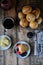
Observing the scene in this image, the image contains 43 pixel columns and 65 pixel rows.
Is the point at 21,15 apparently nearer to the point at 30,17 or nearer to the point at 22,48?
the point at 30,17

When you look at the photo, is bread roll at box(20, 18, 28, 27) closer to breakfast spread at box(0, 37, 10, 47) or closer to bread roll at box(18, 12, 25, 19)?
bread roll at box(18, 12, 25, 19)

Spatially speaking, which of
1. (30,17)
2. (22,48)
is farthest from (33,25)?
(22,48)

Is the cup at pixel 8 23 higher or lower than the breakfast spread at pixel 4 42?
higher

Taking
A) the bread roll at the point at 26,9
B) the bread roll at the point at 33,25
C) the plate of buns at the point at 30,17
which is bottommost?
the bread roll at the point at 33,25

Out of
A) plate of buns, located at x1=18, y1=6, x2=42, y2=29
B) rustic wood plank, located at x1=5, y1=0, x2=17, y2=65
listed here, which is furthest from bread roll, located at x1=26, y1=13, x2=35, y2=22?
rustic wood plank, located at x1=5, y1=0, x2=17, y2=65

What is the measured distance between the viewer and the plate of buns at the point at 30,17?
4.79 ft

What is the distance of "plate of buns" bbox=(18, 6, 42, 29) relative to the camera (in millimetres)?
1461

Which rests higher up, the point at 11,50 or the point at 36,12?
the point at 36,12

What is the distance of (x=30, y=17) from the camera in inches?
57.2

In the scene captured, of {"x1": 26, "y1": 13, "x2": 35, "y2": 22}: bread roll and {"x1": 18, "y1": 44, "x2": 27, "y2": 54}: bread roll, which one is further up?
{"x1": 26, "y1": 13, "x2": 35, "y2": 22}: bread roll

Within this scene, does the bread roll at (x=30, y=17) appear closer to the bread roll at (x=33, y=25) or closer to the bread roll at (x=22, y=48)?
the bread roll at (x=33, y=25)

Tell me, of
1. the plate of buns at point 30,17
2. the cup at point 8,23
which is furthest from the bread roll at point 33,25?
the cup at point 8,23

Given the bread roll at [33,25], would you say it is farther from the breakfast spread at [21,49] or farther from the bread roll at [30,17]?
the breakfast spread at [21,49]

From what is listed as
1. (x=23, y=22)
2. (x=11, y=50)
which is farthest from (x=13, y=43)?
(x=23, y=22)
